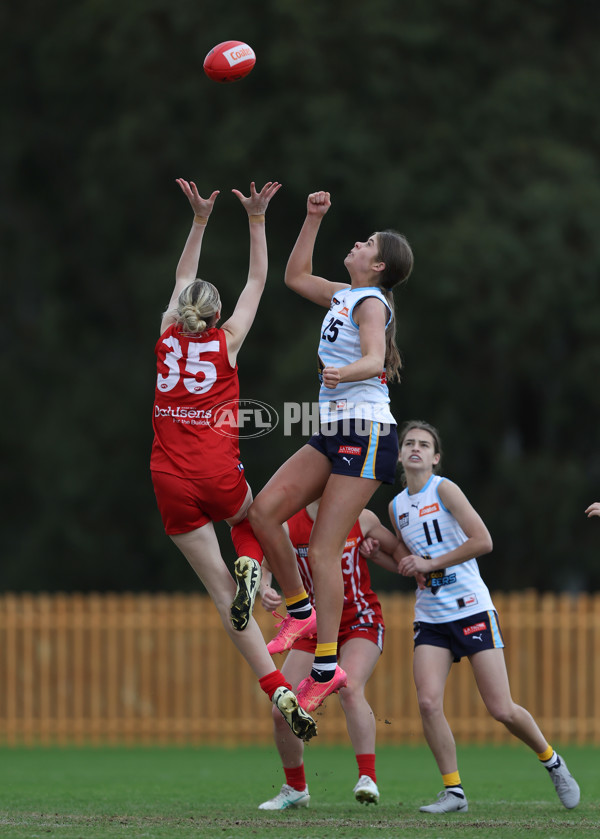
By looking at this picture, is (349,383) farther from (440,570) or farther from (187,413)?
(440,570)

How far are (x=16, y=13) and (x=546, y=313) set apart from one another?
12718 mm

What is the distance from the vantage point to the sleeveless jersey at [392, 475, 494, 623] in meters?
8.71

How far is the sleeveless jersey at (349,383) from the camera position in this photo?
25.0 feet

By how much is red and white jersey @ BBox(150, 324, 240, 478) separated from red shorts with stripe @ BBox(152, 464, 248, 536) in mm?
43

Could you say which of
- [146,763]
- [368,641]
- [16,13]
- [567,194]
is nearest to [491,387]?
[567,194]

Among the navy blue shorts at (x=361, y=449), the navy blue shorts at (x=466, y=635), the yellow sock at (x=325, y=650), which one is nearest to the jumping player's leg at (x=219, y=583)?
the yellow sock at (x=325, y=650)

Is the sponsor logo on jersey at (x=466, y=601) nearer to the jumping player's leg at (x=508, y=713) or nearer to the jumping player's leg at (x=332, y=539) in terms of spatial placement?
the jumping player's leg at (x=508, y=713)

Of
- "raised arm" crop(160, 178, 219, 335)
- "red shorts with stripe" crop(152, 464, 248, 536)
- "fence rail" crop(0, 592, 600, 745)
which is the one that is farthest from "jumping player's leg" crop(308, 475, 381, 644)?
"fence rail" crop(0, 592, 600, 745)

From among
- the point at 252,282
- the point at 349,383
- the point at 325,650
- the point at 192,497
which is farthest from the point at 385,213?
the point at 325,650

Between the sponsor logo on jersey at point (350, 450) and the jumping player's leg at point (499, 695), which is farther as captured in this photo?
the jumping player's leg at point (499, 695)

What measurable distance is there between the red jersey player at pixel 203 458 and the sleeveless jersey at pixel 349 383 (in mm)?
557

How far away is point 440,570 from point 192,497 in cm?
203

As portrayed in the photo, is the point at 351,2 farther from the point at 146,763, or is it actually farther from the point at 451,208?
the point at 146,763

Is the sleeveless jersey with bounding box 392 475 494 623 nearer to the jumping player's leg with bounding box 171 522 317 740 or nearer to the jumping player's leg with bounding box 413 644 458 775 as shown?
the jumping player's leg with bounding box 413 644 458 775
